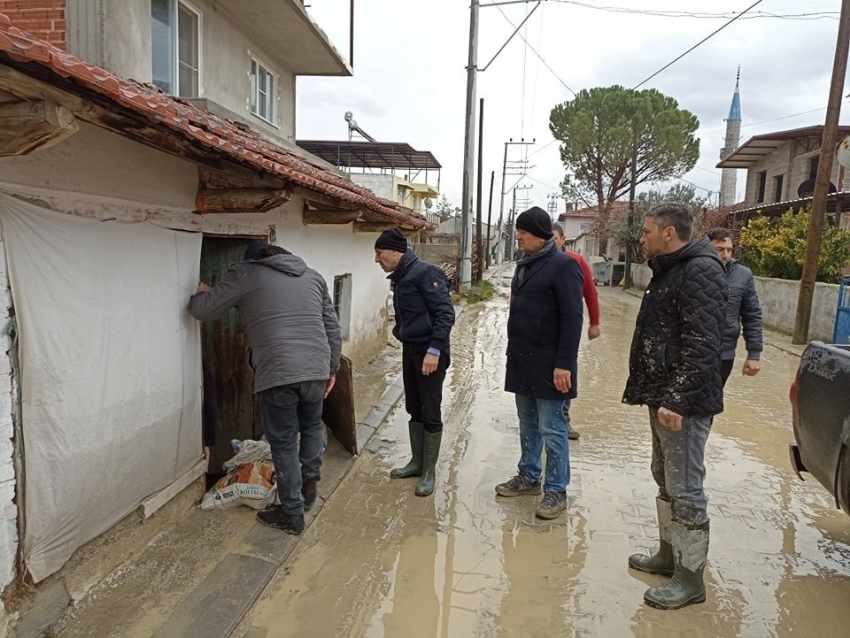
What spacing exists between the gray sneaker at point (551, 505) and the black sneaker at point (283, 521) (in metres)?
1.62

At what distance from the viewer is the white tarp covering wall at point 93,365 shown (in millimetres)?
2543

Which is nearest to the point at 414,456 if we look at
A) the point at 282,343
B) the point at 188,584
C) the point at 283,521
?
the point at 283,521

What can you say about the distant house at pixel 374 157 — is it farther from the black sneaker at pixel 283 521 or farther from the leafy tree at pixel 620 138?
the black sneaker at pixel 283 521

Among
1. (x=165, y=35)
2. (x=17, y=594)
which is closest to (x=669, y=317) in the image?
(x=17, y=594)

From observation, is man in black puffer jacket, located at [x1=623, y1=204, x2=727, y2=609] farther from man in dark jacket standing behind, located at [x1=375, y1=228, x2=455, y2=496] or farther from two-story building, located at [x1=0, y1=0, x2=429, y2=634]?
two-story building, located at [x1=0, y1=0, x2=429, y2=634]

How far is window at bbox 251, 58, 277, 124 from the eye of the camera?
9.04 metres

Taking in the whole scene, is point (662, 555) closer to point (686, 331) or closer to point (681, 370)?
point (681, 370)

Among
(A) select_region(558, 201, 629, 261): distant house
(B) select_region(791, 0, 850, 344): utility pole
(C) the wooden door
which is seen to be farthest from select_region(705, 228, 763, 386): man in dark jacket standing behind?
(A) select_region(558, 201, 629, 261): distant house

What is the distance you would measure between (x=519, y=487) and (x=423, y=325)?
1429 millimetres

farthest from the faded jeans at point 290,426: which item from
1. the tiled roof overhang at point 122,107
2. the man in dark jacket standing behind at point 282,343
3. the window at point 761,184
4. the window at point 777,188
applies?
the window at point 761,184

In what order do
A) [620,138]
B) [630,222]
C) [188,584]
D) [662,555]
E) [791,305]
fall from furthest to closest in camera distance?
[620,138], [630,222], [791,305], [662,555], [188,584]

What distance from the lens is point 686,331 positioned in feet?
9.28

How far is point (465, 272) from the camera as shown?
21250 millimetres

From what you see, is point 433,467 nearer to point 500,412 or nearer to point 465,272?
point 500,412
